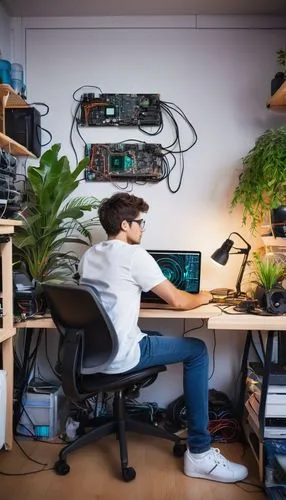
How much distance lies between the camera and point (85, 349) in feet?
5.54

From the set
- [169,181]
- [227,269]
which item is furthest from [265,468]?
[169,181]

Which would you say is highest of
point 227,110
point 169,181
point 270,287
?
point 227,110

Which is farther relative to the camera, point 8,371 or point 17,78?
point 17,78

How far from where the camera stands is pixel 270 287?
1.85 m

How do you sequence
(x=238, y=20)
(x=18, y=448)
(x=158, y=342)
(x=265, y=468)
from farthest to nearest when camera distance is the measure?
(x=238, y=20) < (x=18, y=448) < (x=158, y=342) < (x=265, y=468)

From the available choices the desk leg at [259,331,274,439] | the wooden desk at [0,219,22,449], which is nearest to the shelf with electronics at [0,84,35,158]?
the wooden desk at [0,219,22,449]

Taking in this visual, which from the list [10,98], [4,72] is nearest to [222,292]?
[10,98]

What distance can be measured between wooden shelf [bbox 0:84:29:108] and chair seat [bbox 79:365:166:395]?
1499mm

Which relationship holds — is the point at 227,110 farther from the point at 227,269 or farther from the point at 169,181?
the point at 227,269

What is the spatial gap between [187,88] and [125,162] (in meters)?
0.61

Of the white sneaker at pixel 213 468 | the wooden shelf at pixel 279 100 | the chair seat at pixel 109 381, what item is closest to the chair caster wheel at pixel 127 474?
the white sneaker at pixel 213 468

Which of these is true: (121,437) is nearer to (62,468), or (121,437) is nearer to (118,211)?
(62,468)

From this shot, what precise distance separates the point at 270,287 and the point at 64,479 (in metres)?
1.32

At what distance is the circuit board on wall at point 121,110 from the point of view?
2371 millimetres
